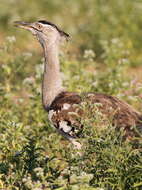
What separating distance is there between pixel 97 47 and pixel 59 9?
2428mm

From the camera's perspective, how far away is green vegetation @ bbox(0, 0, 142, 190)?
4.30 m

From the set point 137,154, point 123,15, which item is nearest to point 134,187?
point 137,154

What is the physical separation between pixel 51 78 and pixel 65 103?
457 millimetres

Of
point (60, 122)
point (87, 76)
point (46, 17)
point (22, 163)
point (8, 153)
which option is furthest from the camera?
point (46, 17)

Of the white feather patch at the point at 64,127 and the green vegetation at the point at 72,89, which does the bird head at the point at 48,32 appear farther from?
the white feather patch at the point at 64,127

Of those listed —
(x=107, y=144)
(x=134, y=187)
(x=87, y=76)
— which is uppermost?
(x=87, y=76)

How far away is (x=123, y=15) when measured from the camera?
900 centimetres

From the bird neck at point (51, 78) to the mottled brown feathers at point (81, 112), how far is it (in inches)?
4.2

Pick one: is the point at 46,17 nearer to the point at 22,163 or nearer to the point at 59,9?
the point at 59,9

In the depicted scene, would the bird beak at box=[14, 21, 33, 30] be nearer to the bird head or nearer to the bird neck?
the bird head

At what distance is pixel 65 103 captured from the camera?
539cm

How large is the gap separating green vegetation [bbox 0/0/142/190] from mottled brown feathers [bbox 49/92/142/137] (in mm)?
158

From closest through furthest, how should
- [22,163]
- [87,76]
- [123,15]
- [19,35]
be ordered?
1. [22,163]
2. [87,76]
3. [123,15]
4. [19,35]

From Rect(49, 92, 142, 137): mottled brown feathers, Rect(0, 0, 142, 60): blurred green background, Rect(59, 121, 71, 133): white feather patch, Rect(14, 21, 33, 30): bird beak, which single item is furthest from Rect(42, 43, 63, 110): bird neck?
Rect(0, 0, 142, 60): blurred green background
